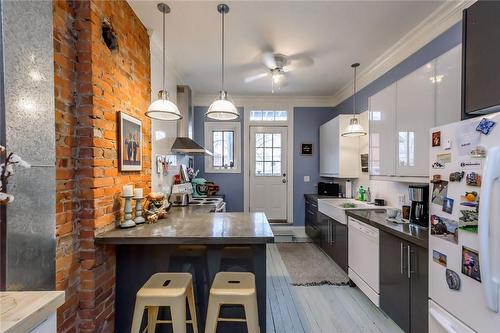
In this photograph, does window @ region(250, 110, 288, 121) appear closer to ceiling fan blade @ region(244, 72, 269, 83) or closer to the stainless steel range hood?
ceiling fan blade @ region(244, 72, 269, 83)

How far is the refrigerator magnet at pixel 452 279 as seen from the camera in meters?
1.38

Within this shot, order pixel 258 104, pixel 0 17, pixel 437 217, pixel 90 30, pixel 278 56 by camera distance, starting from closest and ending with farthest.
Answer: pixel 0 17 < pixel 437 217 < pixel 90 30 < pixel 278 56 < pixel 258 104

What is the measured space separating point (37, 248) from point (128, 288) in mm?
824

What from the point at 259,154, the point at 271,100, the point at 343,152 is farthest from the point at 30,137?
the point at 271,100

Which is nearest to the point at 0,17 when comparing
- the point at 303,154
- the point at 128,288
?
the point at 128,288

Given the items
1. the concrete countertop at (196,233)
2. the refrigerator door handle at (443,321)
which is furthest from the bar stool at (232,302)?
the refrigerator door handle at (443,321)

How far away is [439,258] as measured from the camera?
1528 millimetres

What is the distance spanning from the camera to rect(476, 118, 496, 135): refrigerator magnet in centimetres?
120

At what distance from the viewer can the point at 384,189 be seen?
326 centimetres

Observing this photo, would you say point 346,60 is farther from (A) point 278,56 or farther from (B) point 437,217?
(B) point 437,217

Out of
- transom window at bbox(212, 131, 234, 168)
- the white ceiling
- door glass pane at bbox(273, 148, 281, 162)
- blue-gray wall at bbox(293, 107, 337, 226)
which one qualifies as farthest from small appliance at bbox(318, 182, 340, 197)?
the white ceiling

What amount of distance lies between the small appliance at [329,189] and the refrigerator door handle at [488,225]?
332 centimetres

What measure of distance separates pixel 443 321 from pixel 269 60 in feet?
10.1

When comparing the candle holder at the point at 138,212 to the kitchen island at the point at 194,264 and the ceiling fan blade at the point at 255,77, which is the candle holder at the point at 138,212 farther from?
the ceiling fan blade at the point at 255,77
